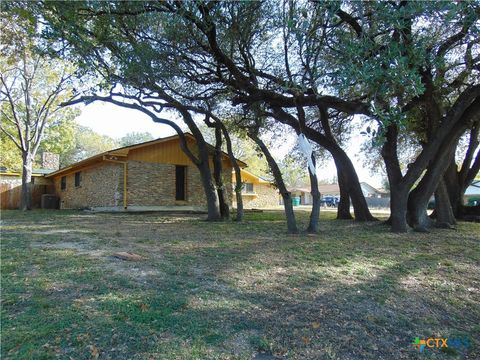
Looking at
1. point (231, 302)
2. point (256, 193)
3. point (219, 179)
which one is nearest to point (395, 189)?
point (219, 179)

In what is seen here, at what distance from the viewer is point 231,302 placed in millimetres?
3221

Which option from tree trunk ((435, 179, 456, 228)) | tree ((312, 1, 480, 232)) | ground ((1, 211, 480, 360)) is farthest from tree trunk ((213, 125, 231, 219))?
tree trunk ((435, 179, 456, 228))

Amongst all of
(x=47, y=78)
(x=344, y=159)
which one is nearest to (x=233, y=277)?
(x=344, y=159)

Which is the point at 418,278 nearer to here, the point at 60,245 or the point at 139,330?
the point at 139,330

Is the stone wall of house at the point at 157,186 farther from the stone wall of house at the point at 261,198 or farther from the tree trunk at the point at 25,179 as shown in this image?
the stone wall of house at the point at 261,198

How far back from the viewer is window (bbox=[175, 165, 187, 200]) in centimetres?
1755

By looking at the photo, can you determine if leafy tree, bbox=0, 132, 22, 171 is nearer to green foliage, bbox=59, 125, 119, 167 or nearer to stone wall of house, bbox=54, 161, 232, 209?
stone wall of house, bbox=54, 161, 232, 209

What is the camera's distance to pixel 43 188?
2345 cm

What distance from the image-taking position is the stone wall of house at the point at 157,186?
16.0 metres

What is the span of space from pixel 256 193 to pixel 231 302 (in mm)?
22317

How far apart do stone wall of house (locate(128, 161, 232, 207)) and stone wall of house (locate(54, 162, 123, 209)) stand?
56cm

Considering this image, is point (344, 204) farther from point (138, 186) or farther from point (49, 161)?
point (49, 161)

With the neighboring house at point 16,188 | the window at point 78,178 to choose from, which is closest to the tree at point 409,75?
the window at point 78,178

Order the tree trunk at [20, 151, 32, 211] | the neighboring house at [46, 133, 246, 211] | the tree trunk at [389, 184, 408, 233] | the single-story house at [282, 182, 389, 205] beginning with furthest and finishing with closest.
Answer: the single-story house at [282, 182, 389, 205]
the tree trunk at [20, 151, 32, 211]
the neighboring house at [46, 133, 246, 211]
the tree trunk at [389, 184, 408, 233]
